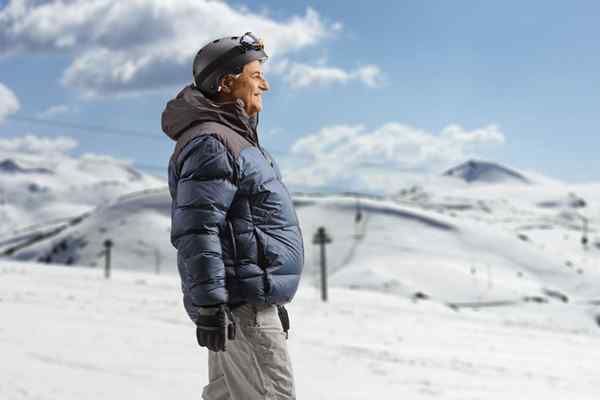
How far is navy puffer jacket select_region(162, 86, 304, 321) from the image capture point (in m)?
3.77

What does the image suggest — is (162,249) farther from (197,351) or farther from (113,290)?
(197,351)

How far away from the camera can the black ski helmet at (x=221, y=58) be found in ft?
13.8

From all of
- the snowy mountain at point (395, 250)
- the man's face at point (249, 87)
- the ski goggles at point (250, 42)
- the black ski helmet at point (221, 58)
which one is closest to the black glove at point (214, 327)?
the man's face at point (249, 87)

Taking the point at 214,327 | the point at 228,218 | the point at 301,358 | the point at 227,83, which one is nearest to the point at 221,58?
the point at 227,83

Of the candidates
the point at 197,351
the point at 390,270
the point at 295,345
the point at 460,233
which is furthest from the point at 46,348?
the point at 460,233

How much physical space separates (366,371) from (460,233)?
132413 millimetres

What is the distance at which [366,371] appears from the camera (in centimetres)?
1014

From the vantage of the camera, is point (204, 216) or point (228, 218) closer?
point (204, 216)

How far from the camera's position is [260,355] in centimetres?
398

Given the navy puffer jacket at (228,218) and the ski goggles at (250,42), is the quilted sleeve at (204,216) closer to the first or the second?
the navy puffer jacket at (228,218)

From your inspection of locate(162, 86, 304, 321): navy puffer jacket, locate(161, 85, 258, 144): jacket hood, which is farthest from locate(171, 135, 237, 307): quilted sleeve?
locate(161, 85, 258, 144): jacket hood

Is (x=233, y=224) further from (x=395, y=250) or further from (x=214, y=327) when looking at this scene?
(x=395, y=250)

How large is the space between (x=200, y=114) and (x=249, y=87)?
1.17ft

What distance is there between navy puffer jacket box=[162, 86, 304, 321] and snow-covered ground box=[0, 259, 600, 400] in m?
3.89
